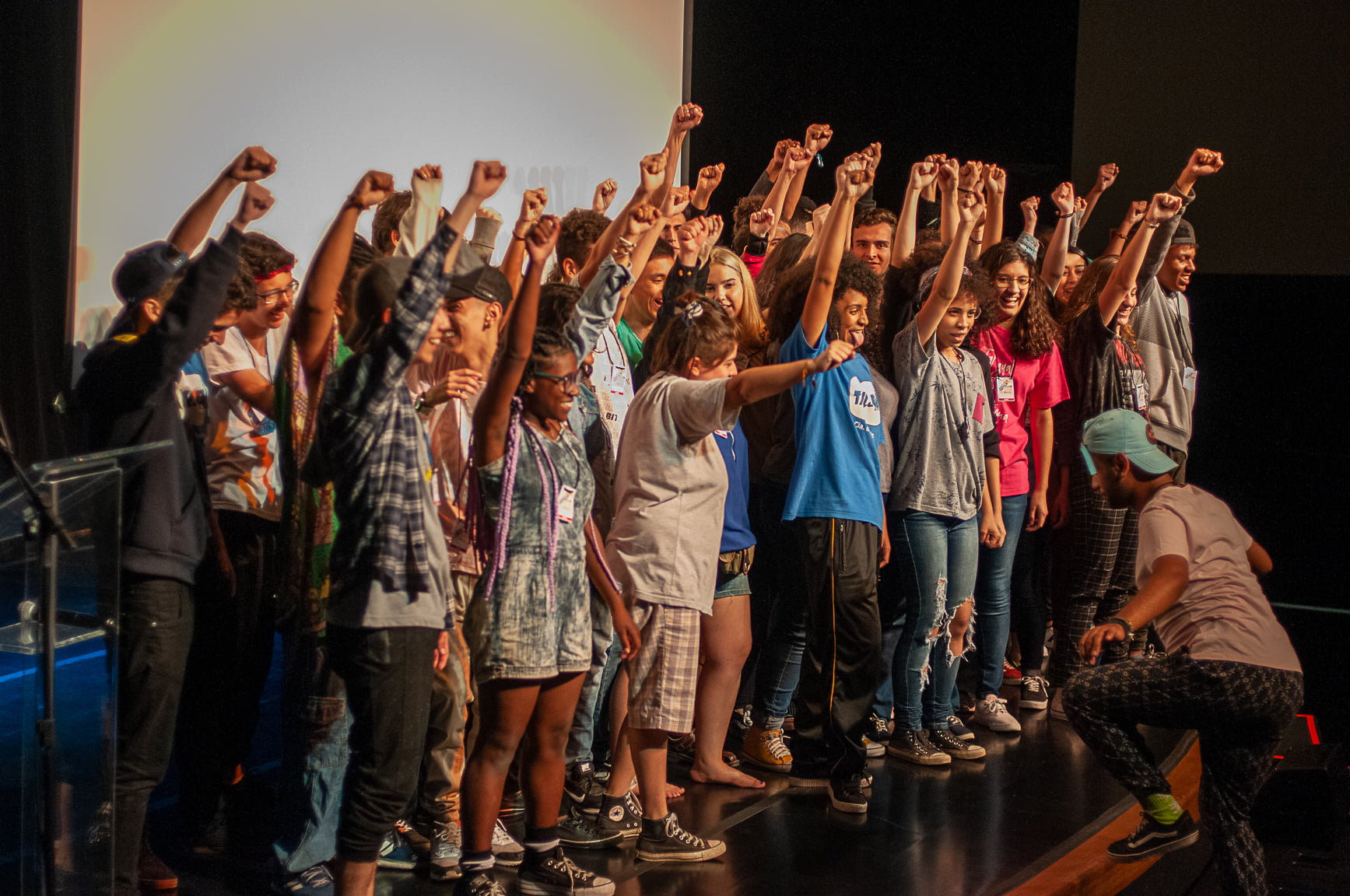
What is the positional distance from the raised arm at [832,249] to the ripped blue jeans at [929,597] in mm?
711

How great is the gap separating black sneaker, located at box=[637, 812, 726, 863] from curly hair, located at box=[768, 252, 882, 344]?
134 centimetres

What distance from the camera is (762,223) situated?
13.2 feet

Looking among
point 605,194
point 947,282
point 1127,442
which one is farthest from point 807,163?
point 1127,442

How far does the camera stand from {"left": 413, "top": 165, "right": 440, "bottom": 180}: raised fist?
7.47ft

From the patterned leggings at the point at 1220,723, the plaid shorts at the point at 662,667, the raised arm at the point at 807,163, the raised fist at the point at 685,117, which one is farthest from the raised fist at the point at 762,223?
the patterned leggings at the point at 1220,723

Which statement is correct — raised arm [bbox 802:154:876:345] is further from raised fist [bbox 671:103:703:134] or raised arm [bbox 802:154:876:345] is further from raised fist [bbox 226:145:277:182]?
raised fist [bbox 226:145:277:182]

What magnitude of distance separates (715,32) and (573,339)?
152 inches

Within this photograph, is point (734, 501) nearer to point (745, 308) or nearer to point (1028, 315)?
point (745, 308)

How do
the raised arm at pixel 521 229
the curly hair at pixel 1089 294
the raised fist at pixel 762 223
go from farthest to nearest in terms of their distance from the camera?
1. the curly hair at pixel 1089 294
2. the raised fist at pixel 762 223
3. the raised arm at pixel 521 229

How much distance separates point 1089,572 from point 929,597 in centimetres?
97

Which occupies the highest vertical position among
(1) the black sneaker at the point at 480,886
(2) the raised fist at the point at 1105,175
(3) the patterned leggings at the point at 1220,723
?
(2) the raised fist at the point at 1105,175

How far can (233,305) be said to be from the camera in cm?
250

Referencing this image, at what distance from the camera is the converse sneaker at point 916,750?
3527 mm

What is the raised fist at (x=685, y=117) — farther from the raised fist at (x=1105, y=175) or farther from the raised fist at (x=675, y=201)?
the raised fist at (x=1105, y=175)
